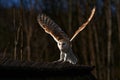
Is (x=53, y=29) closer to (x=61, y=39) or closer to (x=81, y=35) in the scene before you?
(x=61, y=39)

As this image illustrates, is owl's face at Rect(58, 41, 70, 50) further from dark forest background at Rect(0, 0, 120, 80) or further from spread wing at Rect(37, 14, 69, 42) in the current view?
dark forest background at Rect(0, 0, 120, 80)

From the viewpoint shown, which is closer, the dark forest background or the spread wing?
the spread wing

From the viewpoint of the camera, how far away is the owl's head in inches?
47.4

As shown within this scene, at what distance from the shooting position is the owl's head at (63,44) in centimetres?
120

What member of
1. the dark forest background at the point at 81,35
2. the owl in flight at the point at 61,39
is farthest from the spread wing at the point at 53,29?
the dark forest background at the point at 81,35

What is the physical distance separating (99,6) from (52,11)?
450 millimetres

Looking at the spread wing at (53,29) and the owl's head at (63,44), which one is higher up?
the spread wing at (53,29)

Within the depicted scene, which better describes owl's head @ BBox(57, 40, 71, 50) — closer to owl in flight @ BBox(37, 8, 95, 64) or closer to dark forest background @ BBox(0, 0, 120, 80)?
owl in flight @ BBox(37, 8, 95, 64)

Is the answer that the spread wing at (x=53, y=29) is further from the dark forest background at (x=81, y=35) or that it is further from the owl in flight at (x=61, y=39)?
the dark forest background at (x=81, y=35)

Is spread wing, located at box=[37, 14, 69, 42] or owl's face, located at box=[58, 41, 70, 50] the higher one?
spread wing, located at box=[37, 14, 69, 42]

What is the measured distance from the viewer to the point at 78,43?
4.03 m

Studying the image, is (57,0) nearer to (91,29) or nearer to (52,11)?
(52,11)

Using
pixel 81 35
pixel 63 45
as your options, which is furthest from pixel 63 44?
pixel 81 35

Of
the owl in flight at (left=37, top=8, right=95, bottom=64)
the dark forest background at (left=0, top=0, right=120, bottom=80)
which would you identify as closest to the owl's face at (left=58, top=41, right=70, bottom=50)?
the owl in flight at (left=37, top=8, right=95, bottom=64)
